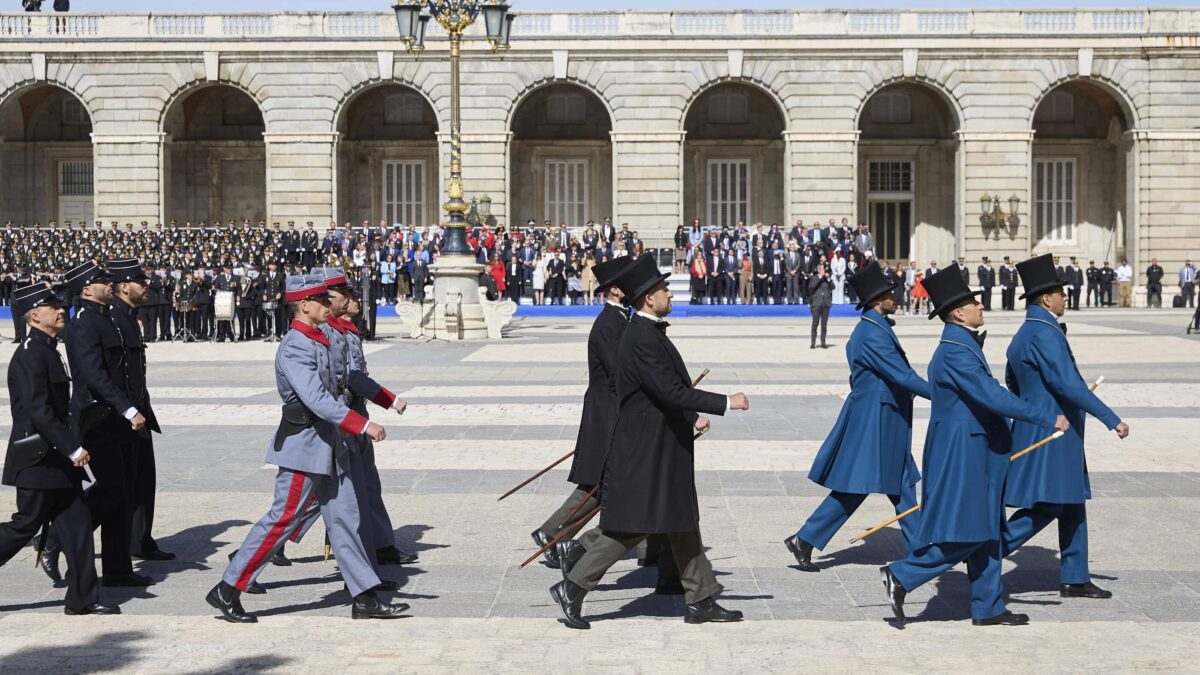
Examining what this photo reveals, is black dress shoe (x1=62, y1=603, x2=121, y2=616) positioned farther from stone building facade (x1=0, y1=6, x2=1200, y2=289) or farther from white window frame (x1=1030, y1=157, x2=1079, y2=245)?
white window frame (x1=1030, y1=157, x2=1079, y2=245)

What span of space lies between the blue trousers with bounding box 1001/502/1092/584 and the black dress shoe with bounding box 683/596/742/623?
58.3 inches

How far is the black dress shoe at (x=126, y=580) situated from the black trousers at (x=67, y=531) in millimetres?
561

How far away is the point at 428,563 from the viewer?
29.4 ft

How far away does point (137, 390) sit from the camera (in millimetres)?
8922

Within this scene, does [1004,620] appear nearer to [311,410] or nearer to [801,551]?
[801,551]

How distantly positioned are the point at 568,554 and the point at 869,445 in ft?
5.69

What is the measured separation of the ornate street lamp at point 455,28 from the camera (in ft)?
90.9

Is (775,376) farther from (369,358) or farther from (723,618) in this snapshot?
(723,618)

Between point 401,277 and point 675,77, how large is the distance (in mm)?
10025

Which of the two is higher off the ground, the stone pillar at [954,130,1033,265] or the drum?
the stone pillar at [954,130,1033,265]

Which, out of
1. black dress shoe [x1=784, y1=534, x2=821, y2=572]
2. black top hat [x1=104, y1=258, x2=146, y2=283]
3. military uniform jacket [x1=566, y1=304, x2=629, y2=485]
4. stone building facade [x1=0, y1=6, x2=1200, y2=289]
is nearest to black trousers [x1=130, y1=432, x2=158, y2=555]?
black top hat [x1=104, y1=258, x2=146, y2=283]

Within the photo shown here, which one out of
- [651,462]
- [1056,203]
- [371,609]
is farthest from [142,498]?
[1056,203]

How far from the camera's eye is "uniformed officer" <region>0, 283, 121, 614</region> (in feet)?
25.3

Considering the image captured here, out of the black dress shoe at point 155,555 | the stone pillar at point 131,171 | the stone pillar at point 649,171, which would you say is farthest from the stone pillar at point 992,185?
the black dress shoe at point 155,555
